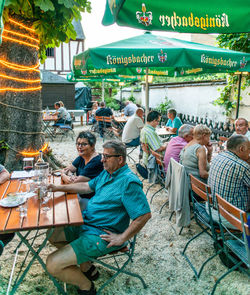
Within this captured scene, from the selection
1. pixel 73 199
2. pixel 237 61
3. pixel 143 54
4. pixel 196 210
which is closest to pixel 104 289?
pixel 73 199

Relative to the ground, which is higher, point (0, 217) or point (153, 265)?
point (0, 217)

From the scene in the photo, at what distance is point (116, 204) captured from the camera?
7.84ft

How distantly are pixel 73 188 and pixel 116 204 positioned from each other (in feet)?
1.86

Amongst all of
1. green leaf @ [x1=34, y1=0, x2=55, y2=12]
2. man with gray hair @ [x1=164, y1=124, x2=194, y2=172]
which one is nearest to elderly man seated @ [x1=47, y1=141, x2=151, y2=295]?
man with gray hair @ [x1=164, y1=124, x2=194, y2=172]

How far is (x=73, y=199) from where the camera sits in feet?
8.54

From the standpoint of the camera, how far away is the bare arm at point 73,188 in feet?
8.66

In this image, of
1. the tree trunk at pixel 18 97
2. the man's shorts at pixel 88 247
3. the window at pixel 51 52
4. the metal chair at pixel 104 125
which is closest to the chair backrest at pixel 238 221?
the man's shorts at pixel 88 247

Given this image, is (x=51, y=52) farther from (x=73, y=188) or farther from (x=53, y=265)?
(x=53, y=265)

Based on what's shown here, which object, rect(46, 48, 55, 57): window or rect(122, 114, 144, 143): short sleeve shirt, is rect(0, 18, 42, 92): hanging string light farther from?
rect(46, 48, 55, 57): window

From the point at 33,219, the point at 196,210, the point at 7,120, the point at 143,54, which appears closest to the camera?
the point at 33,219

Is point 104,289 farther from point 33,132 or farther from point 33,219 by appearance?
point 33,132

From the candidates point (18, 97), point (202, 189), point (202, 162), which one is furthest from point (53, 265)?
point (18, 97)

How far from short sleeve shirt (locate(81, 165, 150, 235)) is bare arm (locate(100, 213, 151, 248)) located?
0.04 meters

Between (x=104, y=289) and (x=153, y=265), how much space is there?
641 mm
